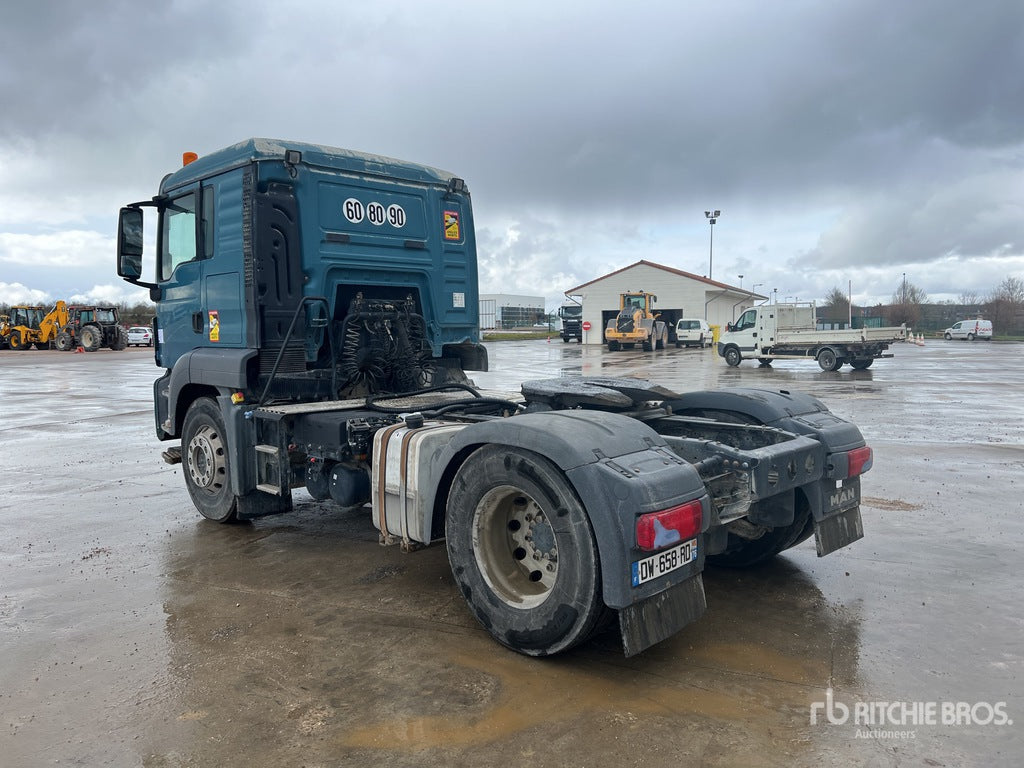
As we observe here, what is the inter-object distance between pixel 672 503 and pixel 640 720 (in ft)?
3.01

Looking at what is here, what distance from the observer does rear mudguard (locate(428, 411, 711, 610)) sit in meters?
3.25

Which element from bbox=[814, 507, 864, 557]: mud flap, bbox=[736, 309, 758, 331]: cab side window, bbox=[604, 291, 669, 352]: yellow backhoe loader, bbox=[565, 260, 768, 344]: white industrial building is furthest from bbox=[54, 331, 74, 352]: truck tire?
bbox=[814, 507, 864, 557]: mud flap

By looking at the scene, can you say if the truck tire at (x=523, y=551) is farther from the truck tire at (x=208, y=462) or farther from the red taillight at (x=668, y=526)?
the truck tire at (x=208, y=462)

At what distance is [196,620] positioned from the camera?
430 cm

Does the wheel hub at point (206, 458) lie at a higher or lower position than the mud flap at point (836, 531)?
higher

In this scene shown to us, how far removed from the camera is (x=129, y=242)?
675 centimetres

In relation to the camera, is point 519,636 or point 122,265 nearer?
point 519,636

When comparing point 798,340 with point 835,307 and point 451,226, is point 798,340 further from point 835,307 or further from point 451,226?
point 835,307

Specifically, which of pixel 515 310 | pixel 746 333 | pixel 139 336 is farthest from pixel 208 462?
pixel 515 310

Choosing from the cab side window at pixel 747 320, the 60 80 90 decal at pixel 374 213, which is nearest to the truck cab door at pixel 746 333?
the cab side window at pixel 747 320

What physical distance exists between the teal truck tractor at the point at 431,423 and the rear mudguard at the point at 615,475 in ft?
0.04

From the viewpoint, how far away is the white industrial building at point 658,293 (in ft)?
172

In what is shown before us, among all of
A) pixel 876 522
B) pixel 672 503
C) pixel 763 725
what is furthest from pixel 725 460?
pixel 876 522

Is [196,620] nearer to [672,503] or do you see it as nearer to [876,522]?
[672,503]
